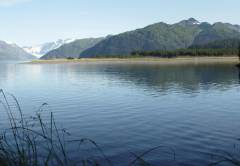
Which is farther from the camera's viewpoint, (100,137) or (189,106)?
(189,106)

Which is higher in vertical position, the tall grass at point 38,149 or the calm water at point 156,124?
the tall grass at point 38,149

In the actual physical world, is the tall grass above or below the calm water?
above

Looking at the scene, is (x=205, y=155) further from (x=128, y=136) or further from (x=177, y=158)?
(x=128, y=136)

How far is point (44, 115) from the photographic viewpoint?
4894 cm

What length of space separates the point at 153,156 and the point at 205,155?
3.94 meters

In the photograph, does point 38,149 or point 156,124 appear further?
point 156,124

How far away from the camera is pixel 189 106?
56.0 meters

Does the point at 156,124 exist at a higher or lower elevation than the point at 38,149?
lower

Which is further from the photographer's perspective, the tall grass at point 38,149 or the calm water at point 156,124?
the calm water at point 156,124

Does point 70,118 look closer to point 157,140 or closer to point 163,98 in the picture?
point 157,140

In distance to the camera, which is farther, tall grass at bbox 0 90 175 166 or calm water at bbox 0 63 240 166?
calm water at bbox 0 63 240 166

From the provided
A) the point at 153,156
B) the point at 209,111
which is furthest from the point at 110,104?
the point at 153,156

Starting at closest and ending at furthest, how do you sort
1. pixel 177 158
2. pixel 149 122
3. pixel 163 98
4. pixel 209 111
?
pixel 177 158 < pixel 149 122 < pixel 209 111 < pixel 163 98

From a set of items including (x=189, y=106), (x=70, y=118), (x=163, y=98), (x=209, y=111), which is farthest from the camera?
(x=163, y=98)
